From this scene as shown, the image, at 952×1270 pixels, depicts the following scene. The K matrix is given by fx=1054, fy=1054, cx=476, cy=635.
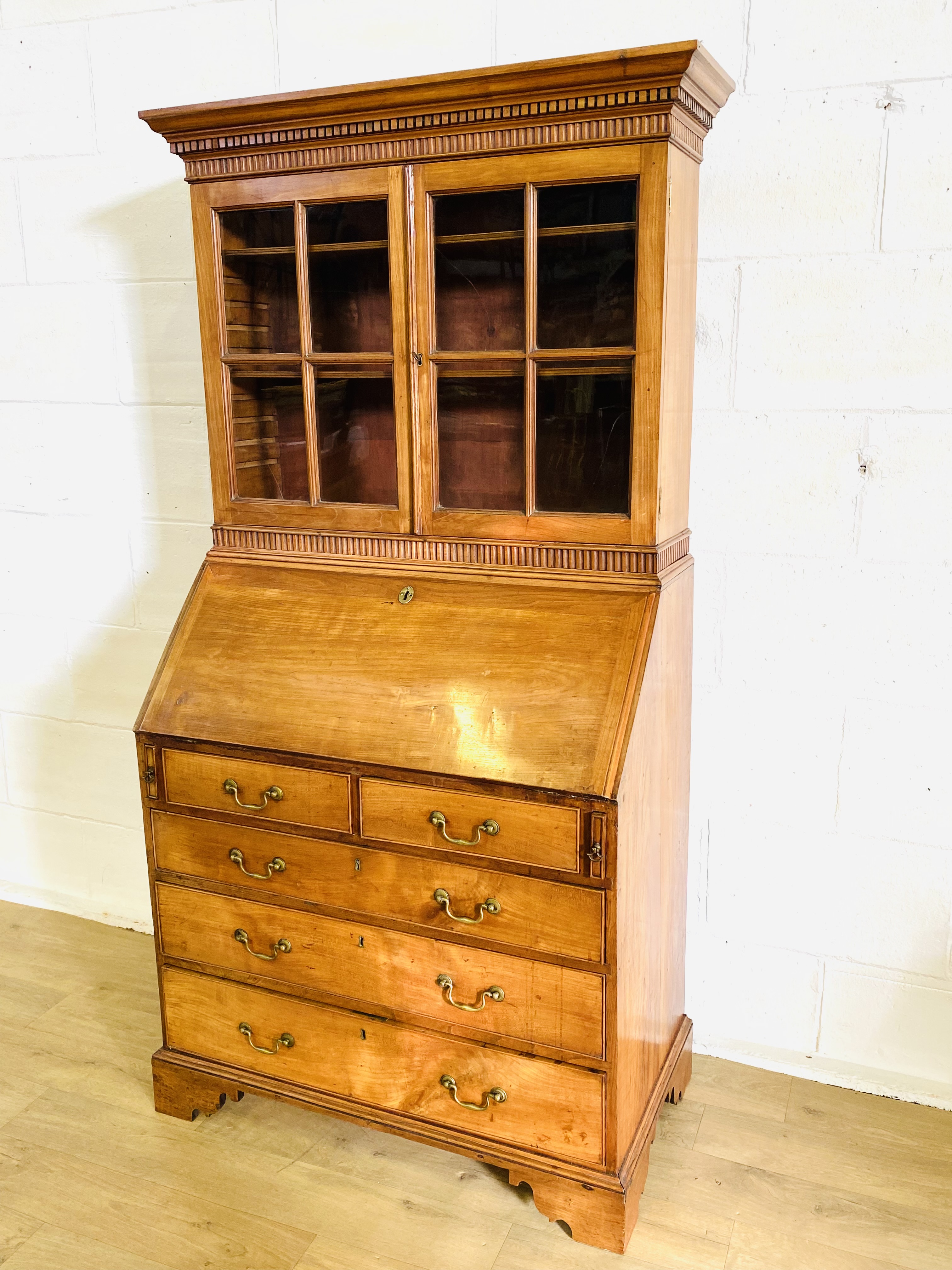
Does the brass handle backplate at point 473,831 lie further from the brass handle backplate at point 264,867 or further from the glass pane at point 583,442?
Result: the glass pane at point 583,442

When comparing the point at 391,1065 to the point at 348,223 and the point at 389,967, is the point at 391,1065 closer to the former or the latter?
the point at 389,967

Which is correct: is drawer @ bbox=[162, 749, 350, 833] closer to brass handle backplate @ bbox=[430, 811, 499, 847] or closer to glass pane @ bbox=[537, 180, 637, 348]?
Answer: brass handle backplate @ bbox=[430, 811, 499, 847]

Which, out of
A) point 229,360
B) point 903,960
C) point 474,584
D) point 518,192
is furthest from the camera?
point 903,960

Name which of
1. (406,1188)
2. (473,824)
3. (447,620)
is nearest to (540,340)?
(447,620)

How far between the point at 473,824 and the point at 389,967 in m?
0.32

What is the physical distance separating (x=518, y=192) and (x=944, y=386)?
0.80m

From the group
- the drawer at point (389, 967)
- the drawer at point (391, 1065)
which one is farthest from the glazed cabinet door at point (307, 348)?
the drawer at point (391, 1065)

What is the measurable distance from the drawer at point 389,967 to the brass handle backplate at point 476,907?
0.17 feet

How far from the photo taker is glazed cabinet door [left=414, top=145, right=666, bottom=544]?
1589 millimetres

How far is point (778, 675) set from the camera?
2010 millimetres

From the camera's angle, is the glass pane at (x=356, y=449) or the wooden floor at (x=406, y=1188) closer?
the wooden floor at (x=406, y=1188)

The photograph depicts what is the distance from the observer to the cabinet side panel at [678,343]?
1607 millimetres

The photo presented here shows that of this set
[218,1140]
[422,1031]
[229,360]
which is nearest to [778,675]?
[422,1031]

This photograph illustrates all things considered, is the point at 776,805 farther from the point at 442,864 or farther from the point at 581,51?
the point at 581,51
